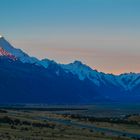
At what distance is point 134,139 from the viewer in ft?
278

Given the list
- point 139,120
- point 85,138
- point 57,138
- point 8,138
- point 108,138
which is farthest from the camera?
point 139,120

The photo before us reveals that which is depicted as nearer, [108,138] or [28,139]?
[28,139]

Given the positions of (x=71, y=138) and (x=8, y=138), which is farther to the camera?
(x=71, y=138)

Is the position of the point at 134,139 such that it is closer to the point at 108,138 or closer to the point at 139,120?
the point at 108,138

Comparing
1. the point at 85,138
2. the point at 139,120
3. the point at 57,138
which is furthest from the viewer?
the point at 139,120

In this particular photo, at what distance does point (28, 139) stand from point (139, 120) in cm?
8278

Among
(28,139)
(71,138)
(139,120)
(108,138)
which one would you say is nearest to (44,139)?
(28,139)

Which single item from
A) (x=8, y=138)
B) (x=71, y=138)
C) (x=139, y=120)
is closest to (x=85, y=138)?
(x=71, y=138)

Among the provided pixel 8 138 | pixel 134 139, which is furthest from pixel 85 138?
pixel 8 138

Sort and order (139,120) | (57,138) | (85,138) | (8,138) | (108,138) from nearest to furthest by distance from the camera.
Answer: (8,138)
(57,138)
(85,138)
(108,138)
(139,120)

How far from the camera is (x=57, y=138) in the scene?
236ft

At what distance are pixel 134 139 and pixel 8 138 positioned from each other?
27064 millimetres

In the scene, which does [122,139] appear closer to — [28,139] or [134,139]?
[134,139]

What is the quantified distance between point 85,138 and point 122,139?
6.85m
